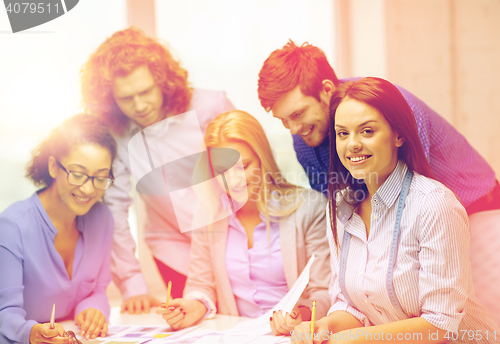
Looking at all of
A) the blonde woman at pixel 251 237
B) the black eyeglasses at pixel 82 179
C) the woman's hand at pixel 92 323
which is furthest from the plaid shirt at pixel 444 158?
the woman's hand at pixel 92 323

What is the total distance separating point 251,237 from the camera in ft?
4.67

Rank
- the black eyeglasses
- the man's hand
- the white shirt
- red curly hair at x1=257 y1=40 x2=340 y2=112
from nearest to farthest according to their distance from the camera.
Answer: the white shirt
red curly hair at x1=257 y1=40 x2=340 y2=112
the black eyeglasses
the man's hand

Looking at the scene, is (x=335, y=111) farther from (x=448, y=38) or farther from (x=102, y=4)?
(x=102, y=4)

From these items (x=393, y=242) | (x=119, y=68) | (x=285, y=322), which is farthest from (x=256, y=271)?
(x=119, y=68)

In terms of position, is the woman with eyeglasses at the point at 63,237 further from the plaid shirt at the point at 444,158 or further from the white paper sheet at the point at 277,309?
the plaid shirt at the point at 444,158

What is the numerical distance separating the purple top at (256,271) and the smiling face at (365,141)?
409 millimetres

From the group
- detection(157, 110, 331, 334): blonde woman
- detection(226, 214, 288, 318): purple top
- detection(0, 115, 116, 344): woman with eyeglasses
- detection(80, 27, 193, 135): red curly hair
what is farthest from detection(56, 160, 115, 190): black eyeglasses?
detection(226, 214, 288, 318): purple top

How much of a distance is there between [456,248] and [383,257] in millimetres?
168

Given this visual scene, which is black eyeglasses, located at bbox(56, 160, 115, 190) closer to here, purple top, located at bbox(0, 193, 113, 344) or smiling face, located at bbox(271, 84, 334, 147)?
purple top, located at bbox(0, 193, 113, 344)

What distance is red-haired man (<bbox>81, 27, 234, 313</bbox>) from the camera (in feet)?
4.87

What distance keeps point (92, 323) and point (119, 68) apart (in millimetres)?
833

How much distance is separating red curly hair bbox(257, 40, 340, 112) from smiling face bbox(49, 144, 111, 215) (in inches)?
22.8

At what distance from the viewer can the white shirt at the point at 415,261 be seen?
955mm

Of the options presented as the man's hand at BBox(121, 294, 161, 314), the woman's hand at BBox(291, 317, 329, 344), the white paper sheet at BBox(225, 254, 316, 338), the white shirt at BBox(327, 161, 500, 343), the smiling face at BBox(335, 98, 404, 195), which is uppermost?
the smiling face at BBox(335, 98, 404, 195)
